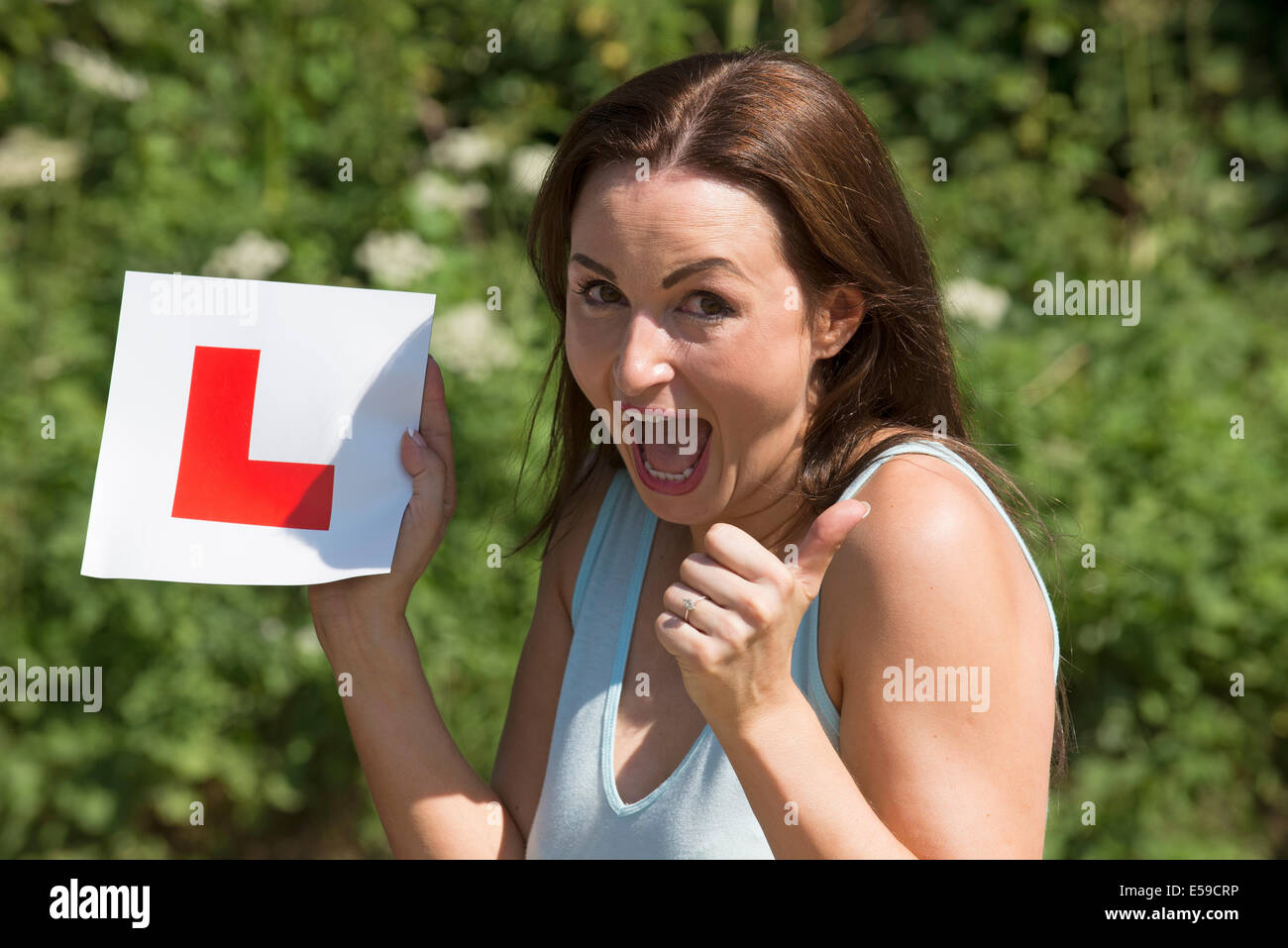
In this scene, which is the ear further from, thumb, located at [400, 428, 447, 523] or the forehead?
thumb, located at [400, 428, 447, 523]

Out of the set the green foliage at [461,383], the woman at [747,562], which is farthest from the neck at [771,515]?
the green foliage at [461,383]

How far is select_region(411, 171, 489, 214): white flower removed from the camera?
125 inches

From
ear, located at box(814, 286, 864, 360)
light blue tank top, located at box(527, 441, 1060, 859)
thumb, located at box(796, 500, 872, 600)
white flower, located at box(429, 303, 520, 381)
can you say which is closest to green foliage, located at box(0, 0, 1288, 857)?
white flower, located at box(429, 303, 520, 381)

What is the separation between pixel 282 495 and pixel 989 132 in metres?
3.47

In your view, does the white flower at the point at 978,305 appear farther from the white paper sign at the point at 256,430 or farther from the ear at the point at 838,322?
the white paper sign at the point at 256,430

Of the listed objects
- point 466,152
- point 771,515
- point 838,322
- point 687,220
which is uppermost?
point 466,152

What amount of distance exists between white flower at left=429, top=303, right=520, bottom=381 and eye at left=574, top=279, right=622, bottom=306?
1.42 m

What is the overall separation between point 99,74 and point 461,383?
50.1 inches

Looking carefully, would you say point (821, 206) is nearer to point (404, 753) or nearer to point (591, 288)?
point (591, 288)

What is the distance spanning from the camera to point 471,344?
2.83 meters

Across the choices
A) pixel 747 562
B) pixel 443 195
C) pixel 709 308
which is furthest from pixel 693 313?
pixel 443 195

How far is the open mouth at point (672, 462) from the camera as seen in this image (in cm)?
144

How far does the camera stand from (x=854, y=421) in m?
1.52

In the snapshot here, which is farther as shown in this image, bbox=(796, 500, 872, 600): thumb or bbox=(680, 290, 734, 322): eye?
bbox=(680, 290, 734, 322): eye
